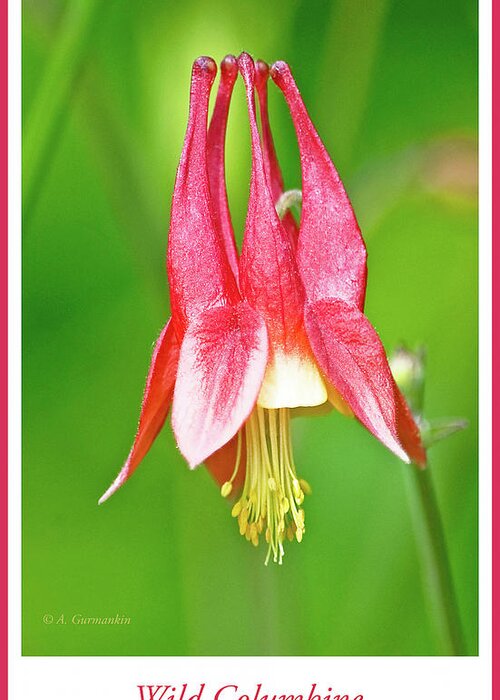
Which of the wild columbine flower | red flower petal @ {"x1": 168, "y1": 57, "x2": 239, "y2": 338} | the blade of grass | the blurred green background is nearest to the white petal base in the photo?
the wild columbine flower

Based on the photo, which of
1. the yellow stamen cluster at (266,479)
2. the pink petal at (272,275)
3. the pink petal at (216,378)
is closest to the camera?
the pink petal at (216,378)

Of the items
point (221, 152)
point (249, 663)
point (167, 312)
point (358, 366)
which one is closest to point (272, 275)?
point (358, 366)

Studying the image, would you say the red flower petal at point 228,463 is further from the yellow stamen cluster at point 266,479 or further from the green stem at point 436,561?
the green stem at point 436,561

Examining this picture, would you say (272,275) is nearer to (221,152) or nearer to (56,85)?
(221,152)

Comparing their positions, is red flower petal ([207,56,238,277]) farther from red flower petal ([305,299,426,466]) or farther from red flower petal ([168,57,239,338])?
red flower petal ([305,299,426,466])

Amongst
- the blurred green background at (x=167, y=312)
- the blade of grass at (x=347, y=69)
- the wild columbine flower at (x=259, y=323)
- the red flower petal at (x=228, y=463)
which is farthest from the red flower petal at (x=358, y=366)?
the blade of grass at (x=347, y=69)

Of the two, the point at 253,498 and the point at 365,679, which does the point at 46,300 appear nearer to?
the point at 253,498
